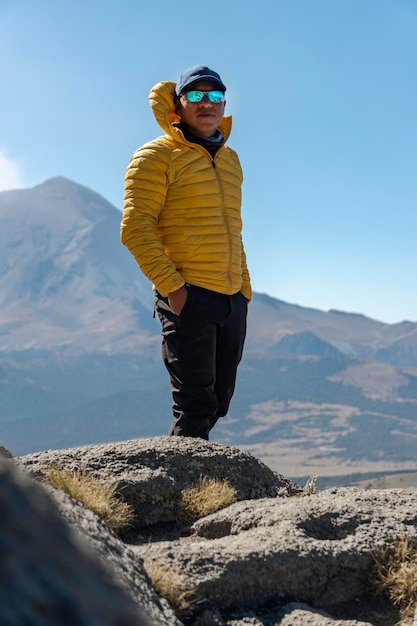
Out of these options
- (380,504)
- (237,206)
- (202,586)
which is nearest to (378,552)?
(380,504)

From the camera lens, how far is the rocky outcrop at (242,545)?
287 cm

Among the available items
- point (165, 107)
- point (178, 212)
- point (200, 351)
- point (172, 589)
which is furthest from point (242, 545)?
point (165, 107)

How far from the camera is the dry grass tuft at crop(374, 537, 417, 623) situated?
334 centimetres

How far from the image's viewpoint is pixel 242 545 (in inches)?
134

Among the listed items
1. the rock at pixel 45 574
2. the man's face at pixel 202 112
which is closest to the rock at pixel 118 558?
the rock at pixel 45 574

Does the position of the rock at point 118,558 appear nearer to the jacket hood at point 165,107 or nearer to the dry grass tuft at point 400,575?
the dry grass tuft at point 400,575

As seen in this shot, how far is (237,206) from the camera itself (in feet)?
20.8

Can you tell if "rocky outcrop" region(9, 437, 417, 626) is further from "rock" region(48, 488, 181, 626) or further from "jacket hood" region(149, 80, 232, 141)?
A: "jacket hood" region(149, 80, 232, 141)

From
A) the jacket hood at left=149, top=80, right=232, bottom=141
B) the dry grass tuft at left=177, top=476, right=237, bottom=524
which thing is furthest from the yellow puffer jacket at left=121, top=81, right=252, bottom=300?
the dry grass tuft at left=177, top=476, right=237, bottom=524

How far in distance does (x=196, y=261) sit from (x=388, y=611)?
3.32 metres

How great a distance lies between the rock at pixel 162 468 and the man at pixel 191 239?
2.87 ft

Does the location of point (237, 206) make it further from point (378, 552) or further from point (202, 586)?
point (202, 586)

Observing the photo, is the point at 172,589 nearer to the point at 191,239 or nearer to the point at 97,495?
the point at 97,495

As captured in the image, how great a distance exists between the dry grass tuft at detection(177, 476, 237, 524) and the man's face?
2.94 m
